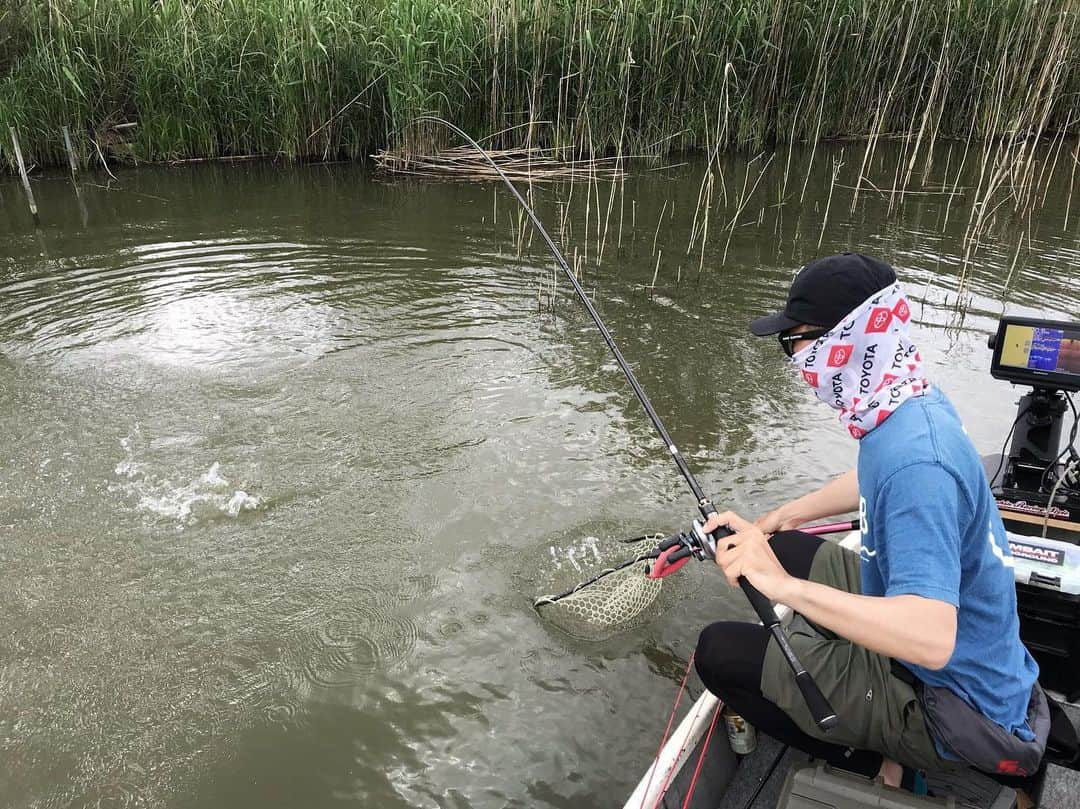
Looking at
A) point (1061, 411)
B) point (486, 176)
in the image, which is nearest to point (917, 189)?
point (486, 176)

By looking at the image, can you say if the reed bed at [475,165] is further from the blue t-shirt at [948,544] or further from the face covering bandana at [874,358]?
the blue t-shirt at [948,544]

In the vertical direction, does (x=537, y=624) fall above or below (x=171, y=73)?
below

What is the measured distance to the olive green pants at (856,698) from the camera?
1.95 metres

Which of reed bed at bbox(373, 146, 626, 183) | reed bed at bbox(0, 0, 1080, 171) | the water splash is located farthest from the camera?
reed bed at bbox(373, 146, 626, 183)

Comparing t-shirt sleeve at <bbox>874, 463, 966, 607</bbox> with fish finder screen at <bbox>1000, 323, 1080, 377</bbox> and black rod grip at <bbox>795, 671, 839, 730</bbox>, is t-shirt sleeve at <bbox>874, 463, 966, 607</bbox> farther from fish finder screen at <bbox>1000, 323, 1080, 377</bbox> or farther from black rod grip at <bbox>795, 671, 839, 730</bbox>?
fish finder screen at <bbox>1000, 323, 1080, 377</bbox>

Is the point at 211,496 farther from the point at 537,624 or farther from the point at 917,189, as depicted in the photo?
the point at 917,189

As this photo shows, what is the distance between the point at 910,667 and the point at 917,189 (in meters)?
9.68

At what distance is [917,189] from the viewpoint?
33.3 ft

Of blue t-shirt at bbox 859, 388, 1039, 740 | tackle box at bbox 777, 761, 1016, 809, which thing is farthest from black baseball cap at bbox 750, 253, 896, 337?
tackle box at bbox 777, 761, 1016, 809

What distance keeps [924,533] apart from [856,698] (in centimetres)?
59

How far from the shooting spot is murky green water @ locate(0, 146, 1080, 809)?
2.87 meters

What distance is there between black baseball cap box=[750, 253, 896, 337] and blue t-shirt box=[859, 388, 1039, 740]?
0.26 meters

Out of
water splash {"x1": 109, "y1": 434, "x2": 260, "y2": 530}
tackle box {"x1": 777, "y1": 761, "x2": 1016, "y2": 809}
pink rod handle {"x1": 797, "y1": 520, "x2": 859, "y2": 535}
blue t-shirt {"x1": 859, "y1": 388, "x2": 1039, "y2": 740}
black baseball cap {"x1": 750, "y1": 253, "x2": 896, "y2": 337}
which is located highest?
black baseball cap {"x1": 750, "y1": 253, "x2": 896, "y2": 337}

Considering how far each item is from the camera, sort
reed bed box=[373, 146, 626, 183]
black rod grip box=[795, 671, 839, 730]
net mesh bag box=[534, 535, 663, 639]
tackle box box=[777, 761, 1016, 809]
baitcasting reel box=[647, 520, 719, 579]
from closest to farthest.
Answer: black rod grip box=[795, 671, 839, 730] < tackle box box=[777, 761, 1016, 809] < baitcasting reel box=[647, 520, 719, 579] < net mesh bag box=[534, 535, 663, 639] < reed bed box=[373, 146, 626, 183]
